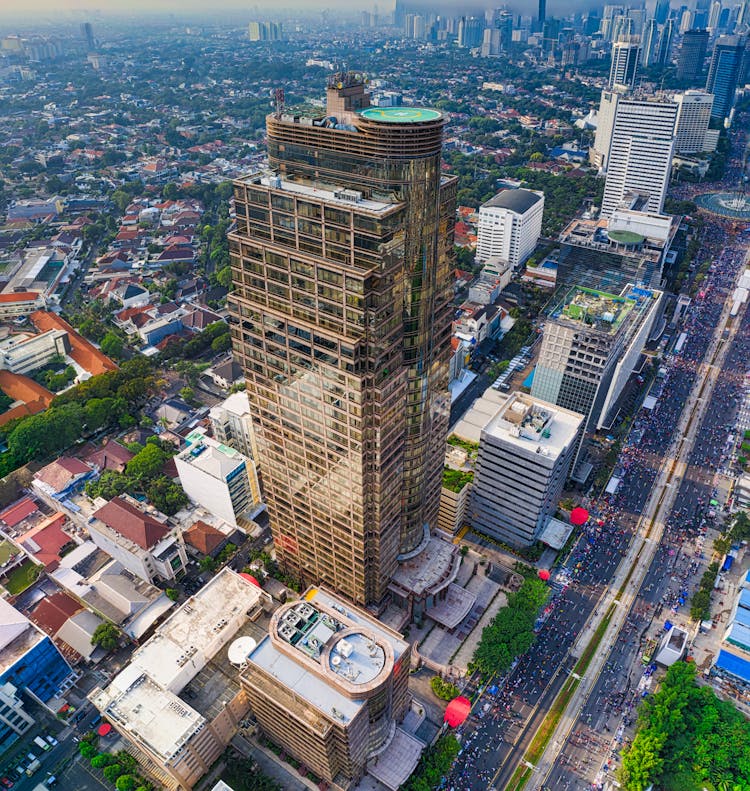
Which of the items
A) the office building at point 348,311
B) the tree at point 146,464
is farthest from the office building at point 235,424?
the office building at point 348,311

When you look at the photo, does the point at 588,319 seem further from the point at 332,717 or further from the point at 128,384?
the point at 128,384

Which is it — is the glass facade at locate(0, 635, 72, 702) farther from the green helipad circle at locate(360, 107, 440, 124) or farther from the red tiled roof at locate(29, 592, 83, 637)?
the green helipad circle at locate(360, 107, 440, 124)

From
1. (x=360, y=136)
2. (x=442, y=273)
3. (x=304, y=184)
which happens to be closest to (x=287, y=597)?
(x=442, y=273)

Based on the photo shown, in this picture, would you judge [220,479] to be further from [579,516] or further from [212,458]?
[579,516]

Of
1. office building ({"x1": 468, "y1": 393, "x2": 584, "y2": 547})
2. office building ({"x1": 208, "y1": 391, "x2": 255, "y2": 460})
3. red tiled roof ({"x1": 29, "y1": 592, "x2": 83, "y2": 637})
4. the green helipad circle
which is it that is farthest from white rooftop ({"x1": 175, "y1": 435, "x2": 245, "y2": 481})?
the green helipad circle

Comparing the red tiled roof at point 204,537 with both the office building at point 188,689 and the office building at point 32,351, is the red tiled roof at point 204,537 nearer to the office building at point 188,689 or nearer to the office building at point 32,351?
the office building at point 188,689
